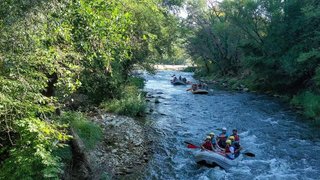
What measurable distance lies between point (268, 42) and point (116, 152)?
1823 centimetres

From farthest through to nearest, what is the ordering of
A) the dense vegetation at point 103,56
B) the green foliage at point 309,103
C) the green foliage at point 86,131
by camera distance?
the green foliage at point 309,103 < the green foliage at point 86,131 < the dense vegetation at point 103,56

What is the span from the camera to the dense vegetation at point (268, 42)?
789 inches

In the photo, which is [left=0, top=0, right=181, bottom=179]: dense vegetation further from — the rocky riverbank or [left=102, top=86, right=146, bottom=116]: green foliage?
[left=102, top=86, right=146, bottom=116]: green foliage

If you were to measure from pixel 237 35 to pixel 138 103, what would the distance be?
72.1 ft

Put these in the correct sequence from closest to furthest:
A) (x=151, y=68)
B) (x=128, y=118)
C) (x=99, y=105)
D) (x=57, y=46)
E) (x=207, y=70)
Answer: (x=57, y=46)
(x=128, y=118)
(x=99, y=105)
(x=151, y=68)
(x=207, y=70)

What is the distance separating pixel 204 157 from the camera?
10.6 meters

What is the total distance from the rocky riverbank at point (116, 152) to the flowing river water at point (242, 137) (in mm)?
447

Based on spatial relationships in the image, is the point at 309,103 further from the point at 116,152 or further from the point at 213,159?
the point at 116,152

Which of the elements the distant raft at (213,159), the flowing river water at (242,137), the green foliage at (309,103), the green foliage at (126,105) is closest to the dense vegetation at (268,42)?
the green foliage at (309,103)

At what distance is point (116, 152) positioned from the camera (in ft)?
34.7

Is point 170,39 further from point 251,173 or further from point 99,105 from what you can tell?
point 251,173

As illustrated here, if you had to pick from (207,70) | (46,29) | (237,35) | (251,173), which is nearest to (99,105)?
(251,173)

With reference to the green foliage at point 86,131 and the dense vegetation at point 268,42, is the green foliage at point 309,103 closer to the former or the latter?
the dense vegetation at point 268,42

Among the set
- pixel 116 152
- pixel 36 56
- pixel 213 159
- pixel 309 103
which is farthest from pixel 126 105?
pixel 36 56
